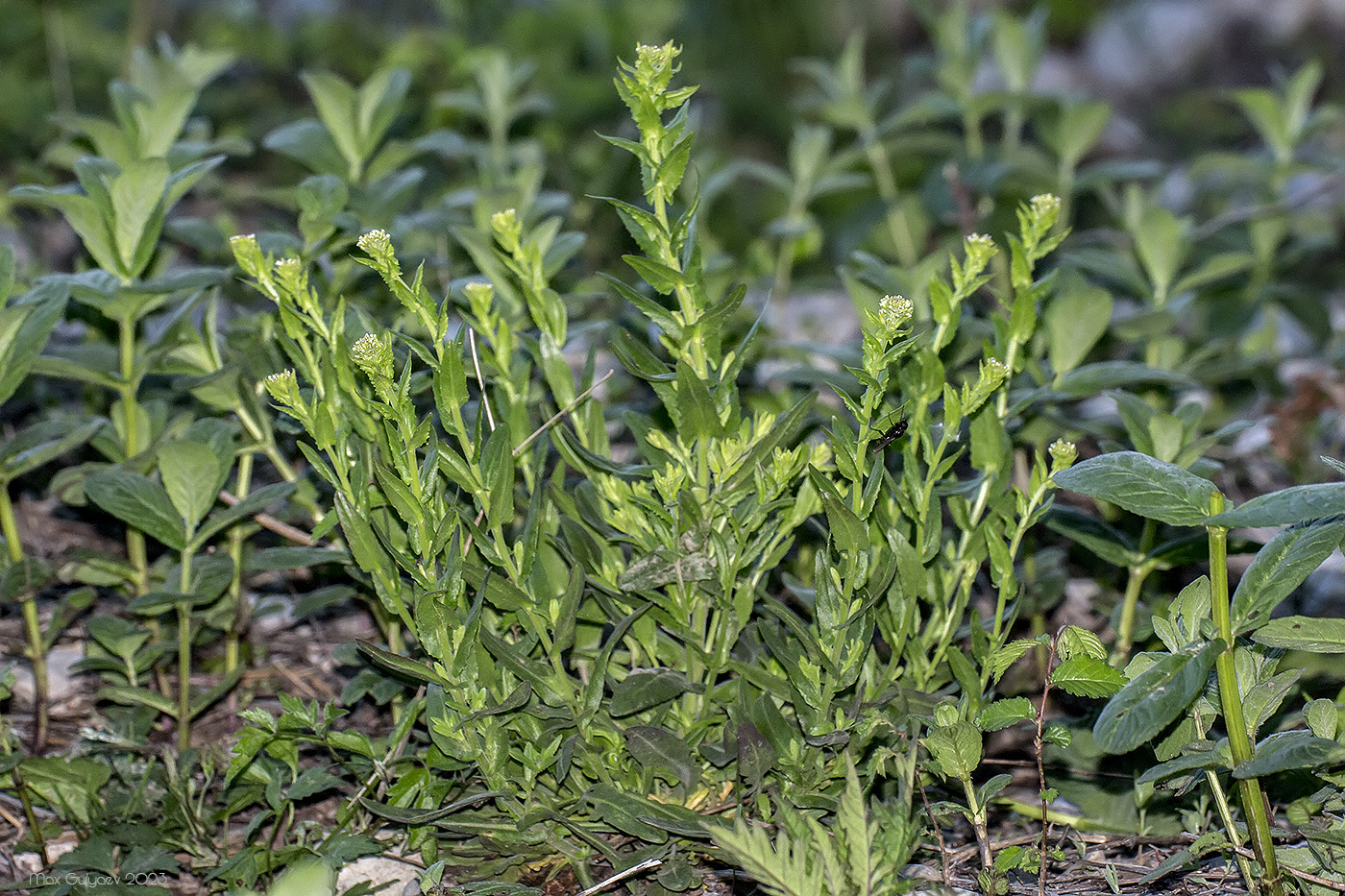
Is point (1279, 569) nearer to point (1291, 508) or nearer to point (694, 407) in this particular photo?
point (1291, 508)

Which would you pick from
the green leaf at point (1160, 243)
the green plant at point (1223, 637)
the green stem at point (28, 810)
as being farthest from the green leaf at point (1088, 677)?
the green stem at point (28, 810)

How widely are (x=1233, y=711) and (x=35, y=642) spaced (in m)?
1.78

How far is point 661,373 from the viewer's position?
156 cm

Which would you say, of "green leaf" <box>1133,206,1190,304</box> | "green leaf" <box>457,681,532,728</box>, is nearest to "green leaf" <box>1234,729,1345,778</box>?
"green leaf" <box>457,681,532,728</box>

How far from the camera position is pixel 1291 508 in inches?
53.9

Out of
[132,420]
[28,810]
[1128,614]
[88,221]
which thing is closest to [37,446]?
[132,420]

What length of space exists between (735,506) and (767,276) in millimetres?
1667

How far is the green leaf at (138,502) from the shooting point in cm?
182

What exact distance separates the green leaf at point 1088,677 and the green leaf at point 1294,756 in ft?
0.55

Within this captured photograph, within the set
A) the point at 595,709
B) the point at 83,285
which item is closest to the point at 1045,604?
the point at 595,709

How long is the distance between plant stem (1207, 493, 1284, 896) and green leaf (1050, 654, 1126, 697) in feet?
0.40

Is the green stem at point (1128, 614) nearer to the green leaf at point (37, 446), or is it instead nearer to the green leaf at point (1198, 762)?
the green leaf at point (1198, 762)

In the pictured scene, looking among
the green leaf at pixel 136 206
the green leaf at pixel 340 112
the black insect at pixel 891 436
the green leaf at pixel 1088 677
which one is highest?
the green leaf at pixel 340 112

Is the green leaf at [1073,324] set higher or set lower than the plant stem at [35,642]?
higher
